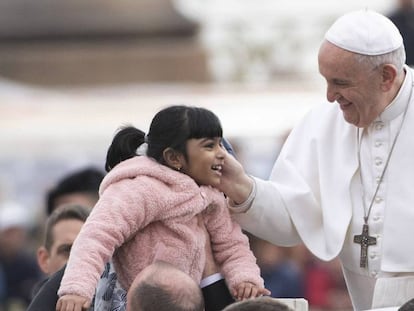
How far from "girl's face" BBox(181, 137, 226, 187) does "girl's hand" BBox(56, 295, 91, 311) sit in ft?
2.27

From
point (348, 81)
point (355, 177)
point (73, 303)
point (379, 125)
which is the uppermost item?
point (348, 81)

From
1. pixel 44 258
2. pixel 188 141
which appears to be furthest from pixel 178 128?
pixel 44 258

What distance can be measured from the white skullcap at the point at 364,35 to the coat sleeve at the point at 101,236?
4.05 feet

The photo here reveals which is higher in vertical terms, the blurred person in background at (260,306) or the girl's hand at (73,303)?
the blurred person in background at (260,306)

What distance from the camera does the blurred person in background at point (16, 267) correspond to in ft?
52.1

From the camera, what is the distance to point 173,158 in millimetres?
6484

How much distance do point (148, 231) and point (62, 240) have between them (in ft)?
6.23

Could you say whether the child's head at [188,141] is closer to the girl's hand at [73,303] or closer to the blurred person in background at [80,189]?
the girl's hand at [73,303]

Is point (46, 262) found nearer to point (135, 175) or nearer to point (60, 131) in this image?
point (135, 175)

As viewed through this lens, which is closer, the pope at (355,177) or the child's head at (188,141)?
the child's head at (188,141)

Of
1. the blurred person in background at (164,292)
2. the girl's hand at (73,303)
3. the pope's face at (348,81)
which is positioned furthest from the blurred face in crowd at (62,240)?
the blurred person in background at (164,292)

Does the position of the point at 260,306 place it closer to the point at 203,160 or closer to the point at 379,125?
the point at 203,160

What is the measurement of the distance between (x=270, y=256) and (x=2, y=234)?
4.86m

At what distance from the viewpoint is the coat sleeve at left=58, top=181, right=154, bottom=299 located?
6.15 meters
